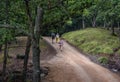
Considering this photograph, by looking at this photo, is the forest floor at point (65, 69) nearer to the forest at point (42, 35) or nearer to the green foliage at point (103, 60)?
Answer: the forest at point (42, 35)

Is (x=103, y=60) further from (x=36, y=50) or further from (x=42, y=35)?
(x=36, y=50)

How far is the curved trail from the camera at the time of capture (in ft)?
73.3

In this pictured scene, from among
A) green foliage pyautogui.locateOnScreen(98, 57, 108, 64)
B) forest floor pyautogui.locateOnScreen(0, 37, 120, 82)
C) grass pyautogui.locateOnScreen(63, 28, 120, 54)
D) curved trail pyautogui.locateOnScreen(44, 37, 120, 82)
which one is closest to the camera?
forest floor pyautogui.locateOnScreen(0, 37, 120, 82)

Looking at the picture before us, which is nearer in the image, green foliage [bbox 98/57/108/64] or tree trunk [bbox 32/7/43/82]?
tree trunk [bbox 32/7/43/82]

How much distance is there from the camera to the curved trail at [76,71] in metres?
22.3

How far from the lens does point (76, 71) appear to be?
24.5 m

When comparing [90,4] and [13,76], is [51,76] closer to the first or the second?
[13,76]

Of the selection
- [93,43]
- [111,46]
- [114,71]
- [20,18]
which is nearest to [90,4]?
[20,18]

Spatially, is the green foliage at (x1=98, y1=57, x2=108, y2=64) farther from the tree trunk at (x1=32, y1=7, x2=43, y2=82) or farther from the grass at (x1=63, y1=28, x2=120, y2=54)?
the tree trunk at (x1=32, y1=7, x2=43, y2=82)

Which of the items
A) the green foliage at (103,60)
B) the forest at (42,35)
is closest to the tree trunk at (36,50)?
the forest at (42,35)

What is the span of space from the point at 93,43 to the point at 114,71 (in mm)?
12080

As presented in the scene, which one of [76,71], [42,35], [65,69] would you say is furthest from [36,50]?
[42,35]

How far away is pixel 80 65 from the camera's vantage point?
2667 centimetres

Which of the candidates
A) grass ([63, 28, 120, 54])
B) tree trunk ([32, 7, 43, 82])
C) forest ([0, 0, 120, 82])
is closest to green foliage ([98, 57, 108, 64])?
forest ([0, 0, 120, 82])
